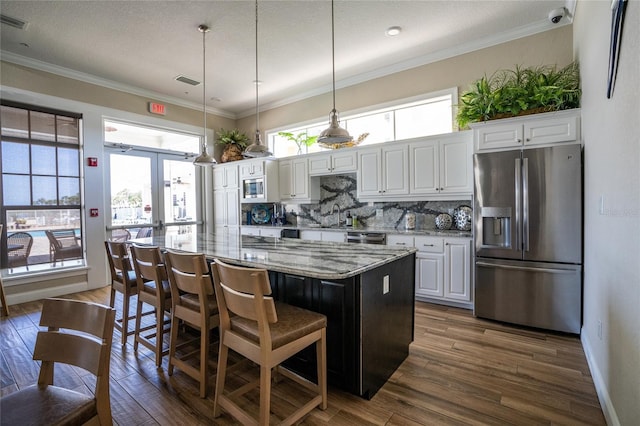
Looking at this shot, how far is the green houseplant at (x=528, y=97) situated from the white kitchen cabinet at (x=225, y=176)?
410cm

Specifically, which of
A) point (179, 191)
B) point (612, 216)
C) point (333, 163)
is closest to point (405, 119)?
point (333, 163)

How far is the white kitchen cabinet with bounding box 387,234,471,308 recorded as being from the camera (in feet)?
11.6

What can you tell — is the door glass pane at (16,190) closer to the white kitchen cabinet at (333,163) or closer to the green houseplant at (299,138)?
the green houseplant at (299,138)

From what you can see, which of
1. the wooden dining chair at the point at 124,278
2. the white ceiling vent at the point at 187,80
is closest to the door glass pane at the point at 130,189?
the white ceiling vent at the point at 187,80

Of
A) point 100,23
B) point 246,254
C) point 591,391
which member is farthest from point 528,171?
point 100,23

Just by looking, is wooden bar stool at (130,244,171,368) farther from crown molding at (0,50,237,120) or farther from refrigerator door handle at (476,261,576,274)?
crown molding at (0,50,237,120)

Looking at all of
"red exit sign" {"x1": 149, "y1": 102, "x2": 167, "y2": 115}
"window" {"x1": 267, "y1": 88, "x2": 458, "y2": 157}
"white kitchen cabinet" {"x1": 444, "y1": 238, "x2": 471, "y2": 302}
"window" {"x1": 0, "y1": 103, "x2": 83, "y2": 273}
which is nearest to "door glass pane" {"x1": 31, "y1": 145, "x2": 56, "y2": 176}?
"window" {"x1": 0, "y1": 103, "x2": 83, "y2": 273}

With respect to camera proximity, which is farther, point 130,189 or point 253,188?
point 253,188

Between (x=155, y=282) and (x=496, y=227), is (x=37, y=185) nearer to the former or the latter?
(x=155, y=282)

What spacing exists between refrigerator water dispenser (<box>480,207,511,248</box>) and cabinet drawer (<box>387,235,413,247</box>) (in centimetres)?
85

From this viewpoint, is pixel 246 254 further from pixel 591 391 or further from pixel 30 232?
pixel 30 232

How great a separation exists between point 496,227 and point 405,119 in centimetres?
213

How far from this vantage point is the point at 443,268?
12.0 ft

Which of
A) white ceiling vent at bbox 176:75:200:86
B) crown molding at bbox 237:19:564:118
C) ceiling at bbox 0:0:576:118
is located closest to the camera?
ceiling at bbox 0:0:576:118
